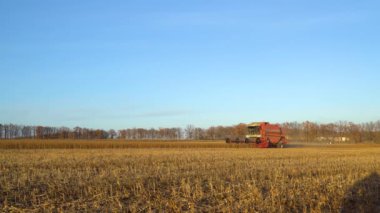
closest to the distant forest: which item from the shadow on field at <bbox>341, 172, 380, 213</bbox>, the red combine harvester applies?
the red combine harvester

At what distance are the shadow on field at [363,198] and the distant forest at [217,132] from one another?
61.3 metres

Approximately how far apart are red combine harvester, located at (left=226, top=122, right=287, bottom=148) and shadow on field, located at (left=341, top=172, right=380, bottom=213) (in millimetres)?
23171

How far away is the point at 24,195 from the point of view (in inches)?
356

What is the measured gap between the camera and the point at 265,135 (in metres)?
34.9

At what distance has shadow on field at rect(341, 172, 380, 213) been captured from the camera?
8825 millimetres

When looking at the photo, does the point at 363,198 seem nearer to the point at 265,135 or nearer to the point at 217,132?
the point at 265,135

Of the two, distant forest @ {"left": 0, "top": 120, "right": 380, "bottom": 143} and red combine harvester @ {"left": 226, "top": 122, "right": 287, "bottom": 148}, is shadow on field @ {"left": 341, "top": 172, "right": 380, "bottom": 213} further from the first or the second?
distant forest @ {"left": 0, "top": 120, "right": 380, "bottom": 143}

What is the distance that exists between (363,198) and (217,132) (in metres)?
116

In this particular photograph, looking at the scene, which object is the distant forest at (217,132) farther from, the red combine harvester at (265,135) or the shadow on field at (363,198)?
the shadow on field at (363,198)

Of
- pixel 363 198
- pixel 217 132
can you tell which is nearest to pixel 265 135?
pixel 363 198

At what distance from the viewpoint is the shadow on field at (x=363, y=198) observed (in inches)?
347

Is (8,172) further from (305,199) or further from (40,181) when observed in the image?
(305,199)

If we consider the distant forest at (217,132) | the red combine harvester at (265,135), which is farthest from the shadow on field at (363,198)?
the distant forest at (217,132)

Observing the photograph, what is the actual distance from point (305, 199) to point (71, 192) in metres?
5.93
